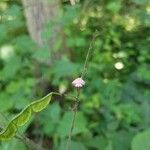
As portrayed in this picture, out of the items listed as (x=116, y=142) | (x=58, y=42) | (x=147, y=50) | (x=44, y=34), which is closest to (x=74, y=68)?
(x=58, y=42)

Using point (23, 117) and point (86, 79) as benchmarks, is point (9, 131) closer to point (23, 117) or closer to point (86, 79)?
point (23, 117)

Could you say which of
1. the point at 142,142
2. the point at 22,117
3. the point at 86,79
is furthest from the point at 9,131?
the point at 86,79

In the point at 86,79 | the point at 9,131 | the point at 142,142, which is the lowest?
the point at 9,131

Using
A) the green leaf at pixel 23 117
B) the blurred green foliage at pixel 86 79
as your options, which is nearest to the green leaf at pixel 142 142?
the blurred green foliage at pixel 86 79

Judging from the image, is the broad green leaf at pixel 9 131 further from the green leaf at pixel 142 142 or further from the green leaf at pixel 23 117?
the green leaf at pixel 142 142

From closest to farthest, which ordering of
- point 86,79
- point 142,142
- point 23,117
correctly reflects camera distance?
point 23,117, point 142,142, point 86,79

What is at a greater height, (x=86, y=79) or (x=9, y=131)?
(x=86, y=79)
